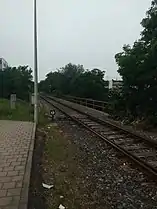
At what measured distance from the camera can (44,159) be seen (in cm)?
790

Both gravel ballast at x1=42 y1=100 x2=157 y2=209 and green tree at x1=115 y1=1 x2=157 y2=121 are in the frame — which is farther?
green tree at x1=115 y1=1 x2=157 y2=121

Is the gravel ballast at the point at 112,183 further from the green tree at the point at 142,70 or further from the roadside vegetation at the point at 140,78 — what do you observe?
the green tree at the point at 142,70

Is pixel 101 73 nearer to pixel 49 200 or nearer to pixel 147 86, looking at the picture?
pixel 147 86

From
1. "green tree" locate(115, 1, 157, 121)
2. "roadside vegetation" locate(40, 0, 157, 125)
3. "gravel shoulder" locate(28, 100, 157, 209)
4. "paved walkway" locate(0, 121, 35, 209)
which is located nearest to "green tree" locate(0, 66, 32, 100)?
"roadside vegetation" locate(40, 0, 157, 125)

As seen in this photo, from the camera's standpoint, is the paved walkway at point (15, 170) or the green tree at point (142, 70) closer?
the paved walkway at point (15, 170)

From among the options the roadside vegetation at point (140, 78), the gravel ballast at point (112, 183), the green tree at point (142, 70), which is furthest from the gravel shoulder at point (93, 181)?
the green tree at point (142, 70)

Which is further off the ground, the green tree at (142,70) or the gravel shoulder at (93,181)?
the green tree at (142,70)

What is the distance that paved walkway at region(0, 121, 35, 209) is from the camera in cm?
442

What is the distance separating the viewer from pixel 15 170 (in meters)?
6.11

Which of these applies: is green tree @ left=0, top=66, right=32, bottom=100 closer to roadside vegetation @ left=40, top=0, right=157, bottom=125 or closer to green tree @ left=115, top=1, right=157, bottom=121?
roadside vegetation @ left=40, top=0, right=157, bottom=125

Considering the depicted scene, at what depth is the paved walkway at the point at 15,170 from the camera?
4418mm

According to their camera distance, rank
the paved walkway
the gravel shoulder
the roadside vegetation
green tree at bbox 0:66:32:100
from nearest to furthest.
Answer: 1. the paved walkway
2. the gravel shoulder
3. the roadside vegetation
4. green tree at bbox 0:66:32:100

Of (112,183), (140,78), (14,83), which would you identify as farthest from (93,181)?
(14,83)

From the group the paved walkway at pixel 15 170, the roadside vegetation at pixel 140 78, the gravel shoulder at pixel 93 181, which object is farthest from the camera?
the roadside vegetation at pixel 140 78
